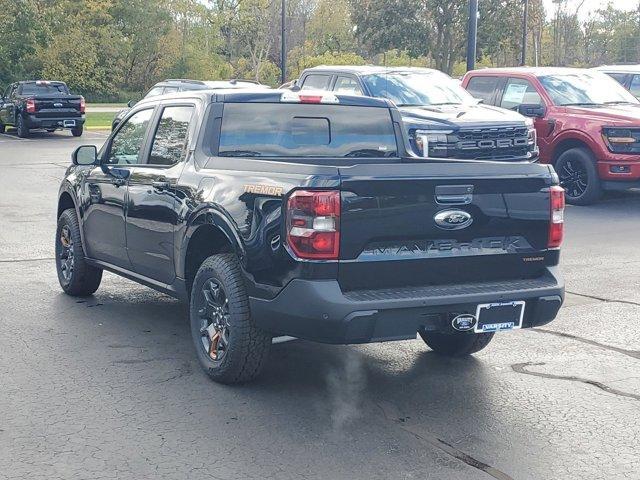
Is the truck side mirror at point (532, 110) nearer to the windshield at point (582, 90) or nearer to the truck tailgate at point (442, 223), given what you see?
the windshield at point (582, 90)

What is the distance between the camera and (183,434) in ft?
16.4

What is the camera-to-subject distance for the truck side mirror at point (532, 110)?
1499cm

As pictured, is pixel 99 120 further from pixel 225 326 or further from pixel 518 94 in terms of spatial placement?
pixel 225 326

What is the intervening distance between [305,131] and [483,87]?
10.3m

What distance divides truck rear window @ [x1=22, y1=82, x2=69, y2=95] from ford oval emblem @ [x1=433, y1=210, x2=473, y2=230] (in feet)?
85.7

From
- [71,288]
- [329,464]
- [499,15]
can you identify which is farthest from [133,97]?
[329,464]

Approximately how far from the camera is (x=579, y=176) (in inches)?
580

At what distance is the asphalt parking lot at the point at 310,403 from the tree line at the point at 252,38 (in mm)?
42791

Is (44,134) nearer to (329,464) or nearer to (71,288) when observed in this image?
(71,288)

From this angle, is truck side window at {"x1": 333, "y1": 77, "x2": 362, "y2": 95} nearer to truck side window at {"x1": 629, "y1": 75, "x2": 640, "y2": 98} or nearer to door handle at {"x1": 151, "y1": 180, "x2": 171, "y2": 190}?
truck side window at {"x1": 629, "y1": 75, "x2": 640, "y2": 98}

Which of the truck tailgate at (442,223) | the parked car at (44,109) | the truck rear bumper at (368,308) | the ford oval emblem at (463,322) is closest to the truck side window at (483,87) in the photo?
the truck tailgate at (442,223)

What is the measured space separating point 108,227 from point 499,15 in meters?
48.6

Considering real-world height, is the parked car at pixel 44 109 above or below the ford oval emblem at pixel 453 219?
below

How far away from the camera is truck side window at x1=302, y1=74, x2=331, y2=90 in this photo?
599 inches
